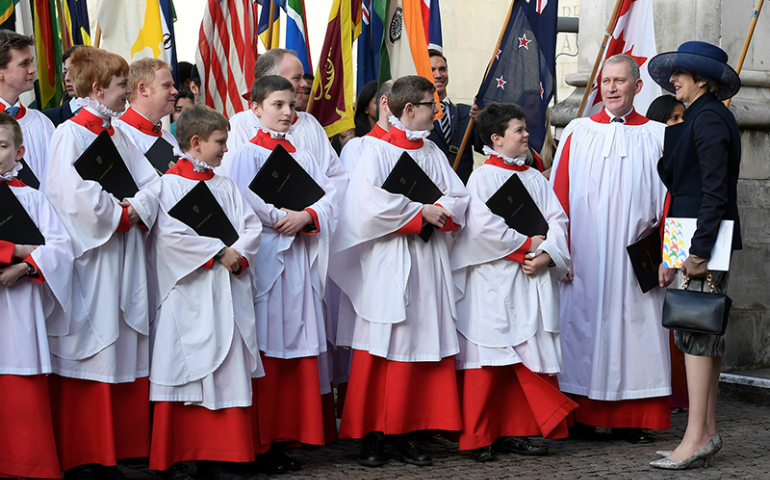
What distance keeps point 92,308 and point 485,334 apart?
7.27 feet

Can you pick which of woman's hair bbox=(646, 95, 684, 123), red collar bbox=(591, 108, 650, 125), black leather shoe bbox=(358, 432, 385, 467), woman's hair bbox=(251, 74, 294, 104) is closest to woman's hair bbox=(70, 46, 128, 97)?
woman's hair bbox=(251, 74, 294, 104)

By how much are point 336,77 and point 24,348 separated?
3363 mm

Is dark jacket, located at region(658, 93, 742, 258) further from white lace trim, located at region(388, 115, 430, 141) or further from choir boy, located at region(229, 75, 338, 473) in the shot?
choir boy, located at region(229, 75, 338, 473)

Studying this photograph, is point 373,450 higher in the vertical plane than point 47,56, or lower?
lower

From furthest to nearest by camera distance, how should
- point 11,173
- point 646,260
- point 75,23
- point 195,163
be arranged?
point 75,23
point 646,260
point 195,163
point 11,173

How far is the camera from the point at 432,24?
7.52m

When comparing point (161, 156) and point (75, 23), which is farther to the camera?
point (75, 23)

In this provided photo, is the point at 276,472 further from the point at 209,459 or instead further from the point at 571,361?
the point at 571,361

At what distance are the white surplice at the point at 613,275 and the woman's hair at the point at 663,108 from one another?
0.75 metres

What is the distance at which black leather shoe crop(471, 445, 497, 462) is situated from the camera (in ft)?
18.0

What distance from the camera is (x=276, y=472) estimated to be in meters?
5.18

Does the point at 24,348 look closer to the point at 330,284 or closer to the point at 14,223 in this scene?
the point at 14,223

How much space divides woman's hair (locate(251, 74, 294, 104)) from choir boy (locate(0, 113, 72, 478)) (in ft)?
4.84

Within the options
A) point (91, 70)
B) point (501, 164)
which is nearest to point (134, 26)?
point (91, 70)
